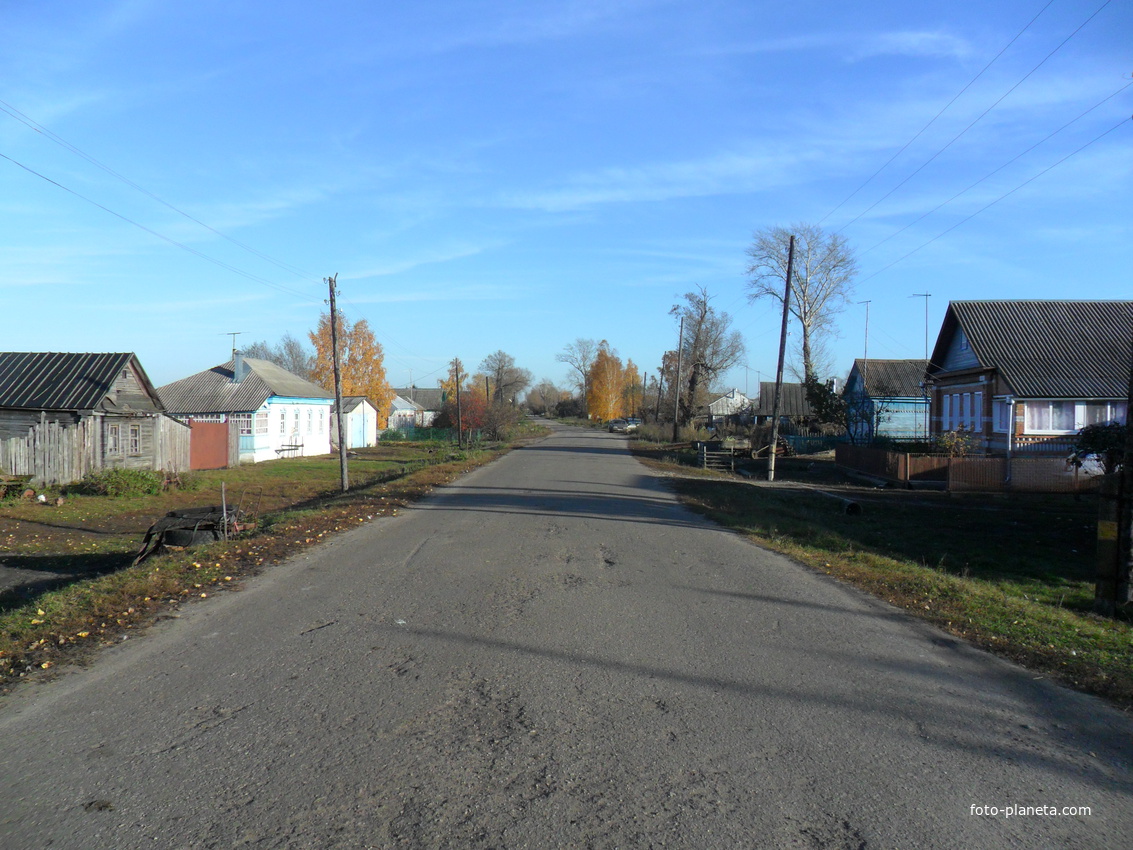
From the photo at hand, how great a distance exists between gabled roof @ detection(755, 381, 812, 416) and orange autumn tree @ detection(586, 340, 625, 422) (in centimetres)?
4262

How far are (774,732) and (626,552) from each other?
20.4 ft

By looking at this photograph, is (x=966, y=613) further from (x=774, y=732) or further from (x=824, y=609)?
(x=774, y=732)

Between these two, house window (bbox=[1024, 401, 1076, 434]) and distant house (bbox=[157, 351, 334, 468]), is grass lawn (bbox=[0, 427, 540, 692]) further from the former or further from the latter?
house window (bbox=[1024, 401, 1076, 434])

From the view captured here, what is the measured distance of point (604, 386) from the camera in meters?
105

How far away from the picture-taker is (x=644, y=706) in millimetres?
4766

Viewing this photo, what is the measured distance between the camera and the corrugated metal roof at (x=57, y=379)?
22594 millimetres

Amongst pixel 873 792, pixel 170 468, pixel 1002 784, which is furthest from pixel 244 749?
pixel 170 468

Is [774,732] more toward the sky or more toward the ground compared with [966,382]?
more toward the ground

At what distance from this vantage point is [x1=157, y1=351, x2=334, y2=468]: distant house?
37906 millimetres

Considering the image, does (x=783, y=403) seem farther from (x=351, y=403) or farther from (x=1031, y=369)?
(x=1031, y=369)

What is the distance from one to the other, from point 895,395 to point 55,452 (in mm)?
37428

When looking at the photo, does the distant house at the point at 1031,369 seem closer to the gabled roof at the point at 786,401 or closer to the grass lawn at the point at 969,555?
the grass lawn at the point at 969,555

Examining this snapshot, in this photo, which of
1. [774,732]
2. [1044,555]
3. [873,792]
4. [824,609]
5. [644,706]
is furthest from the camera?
[1044,555]

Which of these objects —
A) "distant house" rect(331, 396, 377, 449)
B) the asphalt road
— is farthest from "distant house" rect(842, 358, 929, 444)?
the asphalt road
